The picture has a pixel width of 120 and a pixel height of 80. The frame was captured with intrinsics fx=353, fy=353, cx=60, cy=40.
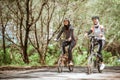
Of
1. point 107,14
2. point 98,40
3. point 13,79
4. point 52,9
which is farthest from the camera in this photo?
point 52,9

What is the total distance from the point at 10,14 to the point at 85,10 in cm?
469

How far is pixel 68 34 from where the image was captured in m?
11.2

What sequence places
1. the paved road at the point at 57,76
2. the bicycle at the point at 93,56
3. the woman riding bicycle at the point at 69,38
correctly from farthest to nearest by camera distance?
1. the woman riding bicycle at the point at 69,38
2. the bicycle at the point at 93,56
3. the paved road at the point at 57,76

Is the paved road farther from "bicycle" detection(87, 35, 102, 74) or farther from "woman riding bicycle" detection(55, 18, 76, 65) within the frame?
"woman riding bicycle" detection(55, 18, 76, 65)

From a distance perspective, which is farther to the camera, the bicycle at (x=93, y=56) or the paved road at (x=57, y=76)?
the bicycle at (x=93, y=56)

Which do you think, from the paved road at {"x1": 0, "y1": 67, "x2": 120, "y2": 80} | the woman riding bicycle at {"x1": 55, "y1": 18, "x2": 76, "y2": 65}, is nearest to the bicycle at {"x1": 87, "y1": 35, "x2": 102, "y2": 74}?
the paved road at {"x1": 0, "y1": 67, "x2": 120, "y2": 80}

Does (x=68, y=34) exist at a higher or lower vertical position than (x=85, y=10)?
lower

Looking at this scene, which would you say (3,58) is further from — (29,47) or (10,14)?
(29,47)

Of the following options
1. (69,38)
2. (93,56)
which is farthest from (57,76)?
(69,38)

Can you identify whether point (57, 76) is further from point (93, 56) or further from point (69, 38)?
point (69, 38)

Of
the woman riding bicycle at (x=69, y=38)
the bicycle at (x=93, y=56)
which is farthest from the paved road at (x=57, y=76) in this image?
the woman riding bicycle at (x=69, y=38)

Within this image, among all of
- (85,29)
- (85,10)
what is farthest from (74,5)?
(85,29)

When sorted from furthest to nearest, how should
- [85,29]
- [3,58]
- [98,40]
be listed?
[85,29] < [3,58] < [98,40]

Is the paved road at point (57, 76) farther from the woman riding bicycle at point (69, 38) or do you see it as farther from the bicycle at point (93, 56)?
the woman riding bicycle at point (69, 38)
